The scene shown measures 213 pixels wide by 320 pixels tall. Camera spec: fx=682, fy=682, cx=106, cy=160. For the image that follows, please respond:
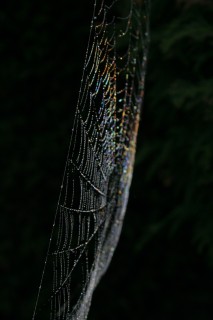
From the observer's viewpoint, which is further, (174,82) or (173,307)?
(173,307)

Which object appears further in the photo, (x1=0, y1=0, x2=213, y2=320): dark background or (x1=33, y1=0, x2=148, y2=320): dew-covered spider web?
(x1=0, y1=0, x2=213, y2=320): dark background

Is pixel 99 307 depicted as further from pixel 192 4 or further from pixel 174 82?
pixel 192 4

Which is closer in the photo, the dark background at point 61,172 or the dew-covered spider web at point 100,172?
the dew-covered spider web at point 100,172

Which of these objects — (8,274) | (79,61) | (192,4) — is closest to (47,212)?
(8,274)

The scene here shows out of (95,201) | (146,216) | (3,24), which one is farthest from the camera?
(146,216)

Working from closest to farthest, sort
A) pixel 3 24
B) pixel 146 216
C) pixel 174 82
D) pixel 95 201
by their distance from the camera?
pixel 95 201
pixel 174 82
pixel 3 24
pixel 146 216

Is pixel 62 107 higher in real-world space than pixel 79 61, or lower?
lower

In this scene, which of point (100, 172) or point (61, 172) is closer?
point (100, 172)

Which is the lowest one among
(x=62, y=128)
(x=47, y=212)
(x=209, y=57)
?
(x=47, y=212)
